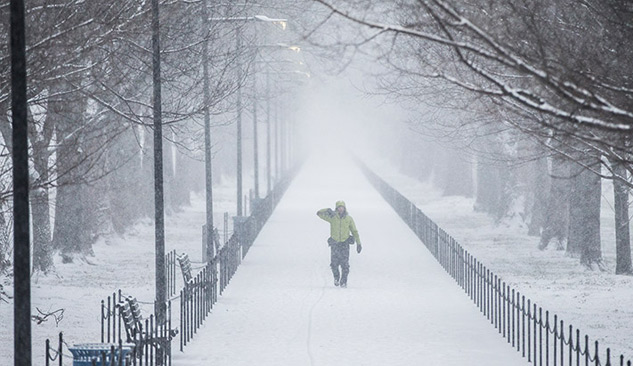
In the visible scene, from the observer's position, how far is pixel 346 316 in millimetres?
18938

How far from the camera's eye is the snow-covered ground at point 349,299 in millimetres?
15711

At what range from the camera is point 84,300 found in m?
20.9

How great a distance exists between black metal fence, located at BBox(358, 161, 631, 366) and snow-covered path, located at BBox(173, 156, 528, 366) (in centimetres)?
23

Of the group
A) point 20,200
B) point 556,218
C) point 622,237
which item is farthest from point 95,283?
Result: point 20,200

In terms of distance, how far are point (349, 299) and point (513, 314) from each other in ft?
18.7

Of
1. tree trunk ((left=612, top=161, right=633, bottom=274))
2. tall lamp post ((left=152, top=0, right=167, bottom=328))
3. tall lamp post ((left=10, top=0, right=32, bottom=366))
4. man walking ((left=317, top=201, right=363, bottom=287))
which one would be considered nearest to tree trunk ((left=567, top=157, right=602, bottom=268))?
tree trunk ((left=612, top=161, right=633, bottom=274))

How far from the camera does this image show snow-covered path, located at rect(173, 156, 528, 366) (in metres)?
15.2

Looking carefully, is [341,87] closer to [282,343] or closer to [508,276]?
[508,276]

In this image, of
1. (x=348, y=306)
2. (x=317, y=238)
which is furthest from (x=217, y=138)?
(x=348, y=306)

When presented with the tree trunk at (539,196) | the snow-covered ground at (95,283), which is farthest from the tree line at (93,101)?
the tree trunk at (539,196)

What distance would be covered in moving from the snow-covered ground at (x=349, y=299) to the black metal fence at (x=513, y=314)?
0.25m

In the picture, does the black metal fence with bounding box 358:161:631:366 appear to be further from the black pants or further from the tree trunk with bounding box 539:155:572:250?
the tree trunk with bounding box 539:155:572:250

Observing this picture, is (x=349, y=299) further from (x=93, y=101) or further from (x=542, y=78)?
(x=542, y=78)

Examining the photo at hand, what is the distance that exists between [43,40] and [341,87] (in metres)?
118
